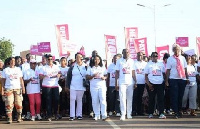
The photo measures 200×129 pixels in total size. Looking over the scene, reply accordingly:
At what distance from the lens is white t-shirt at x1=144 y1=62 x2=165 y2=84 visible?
37.4ft

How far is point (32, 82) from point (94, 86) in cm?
202

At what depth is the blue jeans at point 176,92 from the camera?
36.7 feet

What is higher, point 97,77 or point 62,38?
point 62,38

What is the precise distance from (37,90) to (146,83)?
3460 millimetres

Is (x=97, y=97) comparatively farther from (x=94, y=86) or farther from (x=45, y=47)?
(x=45, y=47)

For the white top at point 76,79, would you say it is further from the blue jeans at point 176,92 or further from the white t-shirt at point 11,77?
the blue jeans at point 176,92

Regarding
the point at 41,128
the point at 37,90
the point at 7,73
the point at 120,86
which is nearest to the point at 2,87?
the point at 7,73

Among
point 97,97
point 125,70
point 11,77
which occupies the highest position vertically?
point 125,70

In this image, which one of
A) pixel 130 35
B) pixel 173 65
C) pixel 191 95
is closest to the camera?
pixel 173 65

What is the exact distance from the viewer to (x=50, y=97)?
11289 mm

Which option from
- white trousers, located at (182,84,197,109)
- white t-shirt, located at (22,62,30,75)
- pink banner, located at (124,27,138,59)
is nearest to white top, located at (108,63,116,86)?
white trousers, located at (182,84,197,109)

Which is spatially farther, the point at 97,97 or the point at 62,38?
the point at 62,38

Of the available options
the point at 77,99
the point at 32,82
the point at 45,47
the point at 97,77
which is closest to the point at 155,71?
the point at 97,77

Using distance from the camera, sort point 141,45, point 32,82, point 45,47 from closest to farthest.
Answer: point 32,82, point 141,45, point 45,47
